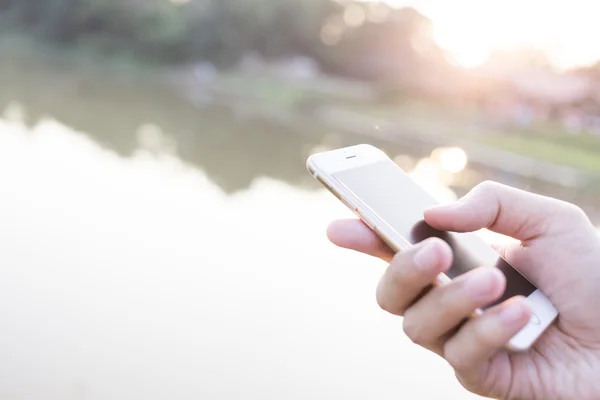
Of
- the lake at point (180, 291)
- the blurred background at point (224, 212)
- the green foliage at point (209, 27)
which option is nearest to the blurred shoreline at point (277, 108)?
the blurred background at point (224, 212)

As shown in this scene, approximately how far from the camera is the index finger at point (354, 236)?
1.39m

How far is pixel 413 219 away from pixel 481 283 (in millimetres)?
337

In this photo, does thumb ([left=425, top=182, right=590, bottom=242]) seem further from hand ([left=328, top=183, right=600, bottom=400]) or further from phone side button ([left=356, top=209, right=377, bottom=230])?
phone side button ([left=356, top=209, right=377, bottom=230])

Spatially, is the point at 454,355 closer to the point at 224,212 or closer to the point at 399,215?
the point at 399,215

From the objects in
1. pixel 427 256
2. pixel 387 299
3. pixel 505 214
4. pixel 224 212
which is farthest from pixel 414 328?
pixel 224 212

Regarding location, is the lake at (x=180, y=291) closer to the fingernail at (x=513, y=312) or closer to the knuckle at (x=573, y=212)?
the knuckle at (x=573, y=212)

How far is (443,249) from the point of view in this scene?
44.5 inches

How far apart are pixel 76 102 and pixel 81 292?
26.5ft

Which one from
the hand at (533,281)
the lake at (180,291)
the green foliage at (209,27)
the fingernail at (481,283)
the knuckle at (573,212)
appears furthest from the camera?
the green foliage at (209,27)

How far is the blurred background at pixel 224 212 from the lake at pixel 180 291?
0.04 feet

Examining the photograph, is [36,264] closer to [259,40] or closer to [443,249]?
[443,249]

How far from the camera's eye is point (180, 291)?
319 cm

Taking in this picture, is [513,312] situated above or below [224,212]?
below

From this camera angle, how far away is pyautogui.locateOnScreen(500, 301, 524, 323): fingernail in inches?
43.5
